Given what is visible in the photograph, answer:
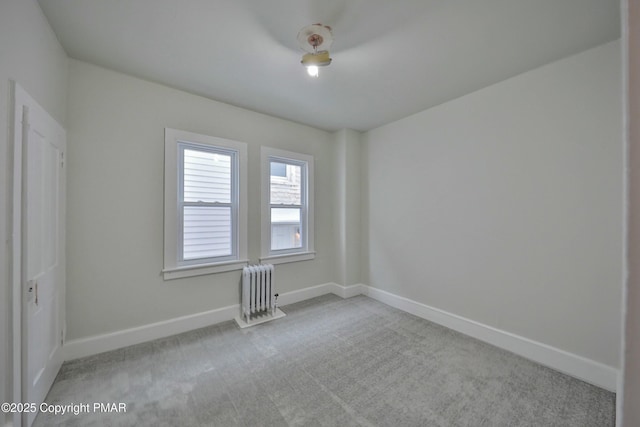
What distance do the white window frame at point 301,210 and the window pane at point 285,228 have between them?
0.07 metres

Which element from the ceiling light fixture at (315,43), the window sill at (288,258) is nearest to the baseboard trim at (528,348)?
the window sill at (288,258)

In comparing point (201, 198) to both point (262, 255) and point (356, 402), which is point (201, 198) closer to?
point (262, 255)

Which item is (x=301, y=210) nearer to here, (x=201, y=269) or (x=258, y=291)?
(x=258, y=291)

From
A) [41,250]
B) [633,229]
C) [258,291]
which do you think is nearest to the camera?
[633,229]

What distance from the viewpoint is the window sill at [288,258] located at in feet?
11.2

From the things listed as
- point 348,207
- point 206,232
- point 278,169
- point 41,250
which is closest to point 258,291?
point 206,232

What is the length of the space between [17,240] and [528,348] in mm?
3834

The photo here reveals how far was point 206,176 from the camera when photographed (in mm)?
3045

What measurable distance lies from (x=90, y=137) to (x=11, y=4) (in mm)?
1119

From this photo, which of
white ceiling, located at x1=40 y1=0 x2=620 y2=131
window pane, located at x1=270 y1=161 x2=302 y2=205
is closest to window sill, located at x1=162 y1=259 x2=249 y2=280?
window pane, located at x1=270 y1=161 x2=302 y2=205

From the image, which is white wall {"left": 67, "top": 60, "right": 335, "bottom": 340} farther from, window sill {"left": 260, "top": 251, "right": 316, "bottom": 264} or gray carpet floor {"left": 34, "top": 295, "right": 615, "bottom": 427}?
window sill {"left": 260, "top": 251, "right": 316, "bottom": 264}

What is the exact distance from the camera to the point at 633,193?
0.36 metres

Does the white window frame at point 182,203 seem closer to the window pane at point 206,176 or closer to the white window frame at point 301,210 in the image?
the window pane at point 206,176

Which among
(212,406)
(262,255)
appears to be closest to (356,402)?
(212,406)
